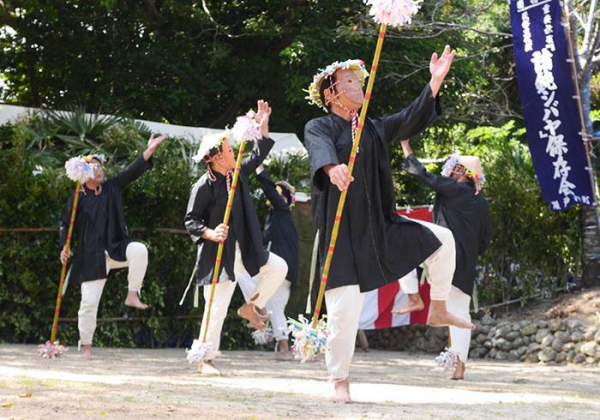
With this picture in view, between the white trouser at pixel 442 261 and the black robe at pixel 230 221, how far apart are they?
2222mm

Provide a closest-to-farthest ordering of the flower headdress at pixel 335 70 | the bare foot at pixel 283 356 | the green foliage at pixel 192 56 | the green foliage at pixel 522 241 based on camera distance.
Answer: the flower headdress at pixel 335 70 → the bare foot at pixel 283 356 → the green foliage at pixel 522 241 → the green foliage at pixel 192 56

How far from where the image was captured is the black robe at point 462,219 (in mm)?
8273

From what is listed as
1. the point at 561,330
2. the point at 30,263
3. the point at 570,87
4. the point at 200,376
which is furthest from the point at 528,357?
the point at 30,263

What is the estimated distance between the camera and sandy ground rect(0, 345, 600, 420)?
530 cm

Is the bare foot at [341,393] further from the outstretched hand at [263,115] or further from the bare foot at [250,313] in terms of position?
the outstretched hand at [263,115]

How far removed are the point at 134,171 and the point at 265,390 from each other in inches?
138

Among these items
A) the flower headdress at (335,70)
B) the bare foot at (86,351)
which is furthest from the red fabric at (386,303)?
the flower headdress at (335,70)

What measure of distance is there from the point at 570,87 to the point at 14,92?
11.8 m

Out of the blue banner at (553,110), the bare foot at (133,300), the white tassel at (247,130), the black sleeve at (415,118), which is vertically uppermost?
the blue banner at (553,110)

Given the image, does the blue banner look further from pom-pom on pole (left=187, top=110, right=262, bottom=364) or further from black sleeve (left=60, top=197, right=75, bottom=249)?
black sleeve (left=60, top=197, right=75, bottom=249)

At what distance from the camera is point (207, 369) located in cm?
803

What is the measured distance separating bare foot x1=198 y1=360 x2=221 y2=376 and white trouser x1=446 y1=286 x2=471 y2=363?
2.03 m

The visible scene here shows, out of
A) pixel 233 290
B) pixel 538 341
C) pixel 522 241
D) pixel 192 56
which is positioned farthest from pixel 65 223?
pixel 192 56

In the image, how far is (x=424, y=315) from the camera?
12.1 metres
